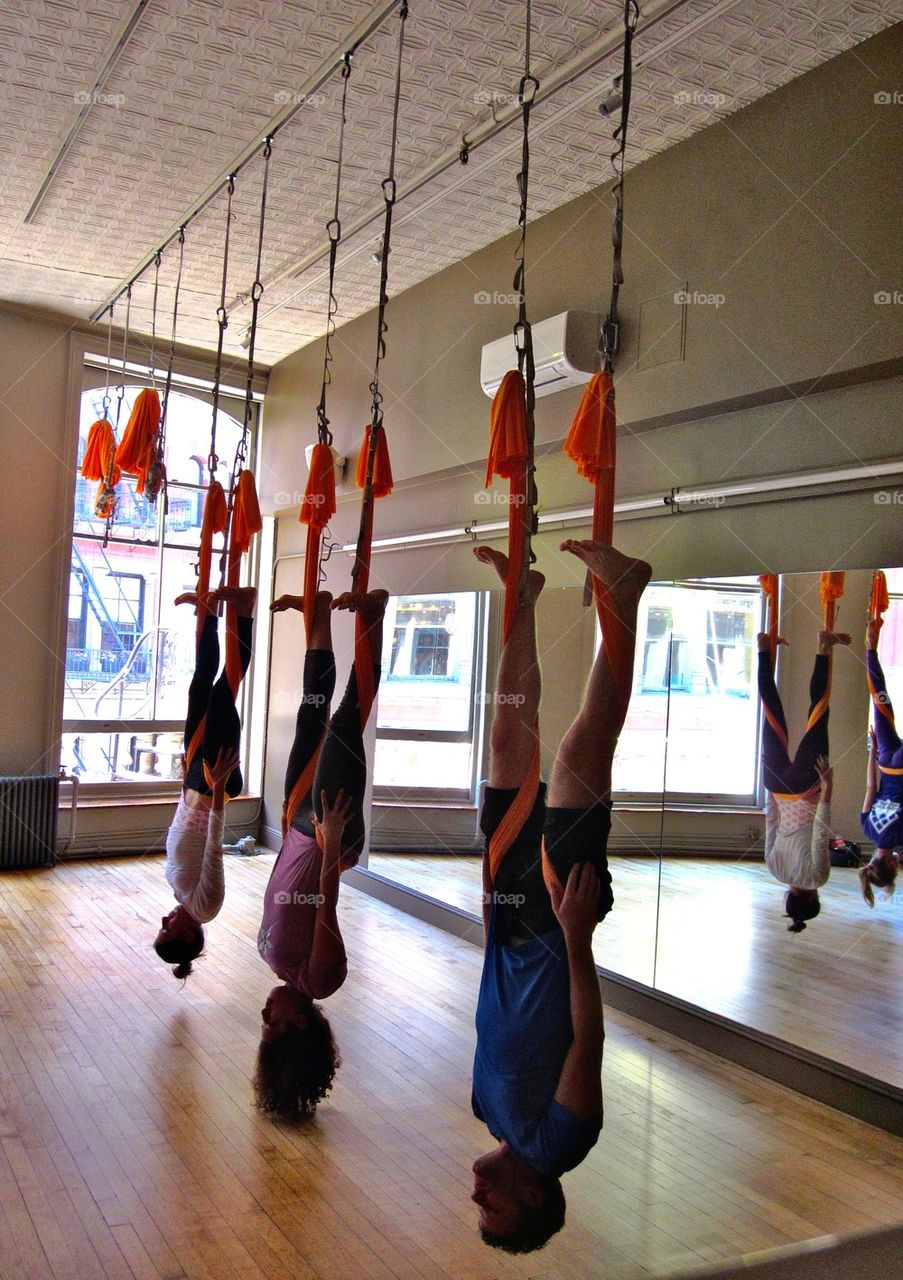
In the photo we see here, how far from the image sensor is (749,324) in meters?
3.91

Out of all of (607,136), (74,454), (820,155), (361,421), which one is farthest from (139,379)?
(820,155)

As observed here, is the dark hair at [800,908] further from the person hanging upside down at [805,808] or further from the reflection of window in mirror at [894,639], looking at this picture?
the reflection of window in mirror at [894,639]

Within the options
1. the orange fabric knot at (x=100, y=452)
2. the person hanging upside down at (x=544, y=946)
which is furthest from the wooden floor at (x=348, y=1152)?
the orange fabric knot at (x=100, y=452)

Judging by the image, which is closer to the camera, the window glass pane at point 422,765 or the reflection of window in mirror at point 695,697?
the reflection of window in mirror at point 695,697

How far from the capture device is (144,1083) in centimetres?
362

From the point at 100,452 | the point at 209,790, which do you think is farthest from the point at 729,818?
the point at 100,452

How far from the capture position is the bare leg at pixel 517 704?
7.42ft

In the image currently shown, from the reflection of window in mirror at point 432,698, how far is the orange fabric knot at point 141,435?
74.8 inches

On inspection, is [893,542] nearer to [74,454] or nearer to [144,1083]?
[144,1083]

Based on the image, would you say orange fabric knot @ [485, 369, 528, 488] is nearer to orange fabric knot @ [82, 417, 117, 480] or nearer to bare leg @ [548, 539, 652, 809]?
bare leg @ [548, 539, 652, 809]

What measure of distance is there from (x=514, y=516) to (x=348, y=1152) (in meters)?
2.15

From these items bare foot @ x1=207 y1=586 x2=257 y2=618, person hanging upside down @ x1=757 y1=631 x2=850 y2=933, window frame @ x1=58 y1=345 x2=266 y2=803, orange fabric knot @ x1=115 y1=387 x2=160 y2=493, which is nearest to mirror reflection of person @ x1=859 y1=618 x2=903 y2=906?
person hanging upside down @ x1=757 y1=631 x2=850 y2=933

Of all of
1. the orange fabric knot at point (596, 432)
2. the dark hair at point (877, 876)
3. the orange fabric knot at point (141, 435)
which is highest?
the orange fabric knot at point (141, 435)

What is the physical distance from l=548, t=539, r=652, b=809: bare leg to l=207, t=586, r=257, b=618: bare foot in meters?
1.92
